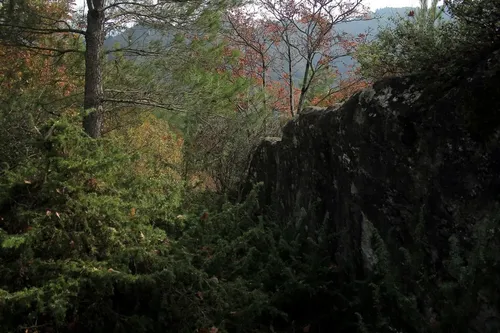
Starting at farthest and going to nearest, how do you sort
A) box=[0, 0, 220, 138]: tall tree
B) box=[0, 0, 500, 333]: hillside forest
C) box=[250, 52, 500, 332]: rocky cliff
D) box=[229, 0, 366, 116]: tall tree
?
box=[229, 0, 366, 116]: tall tree, box=[0, 0, 220, 138]: tall tree, box=[0, 0, 500, 333]: hillside forest, box=[250, 52, 500, 332]: rocky cliff

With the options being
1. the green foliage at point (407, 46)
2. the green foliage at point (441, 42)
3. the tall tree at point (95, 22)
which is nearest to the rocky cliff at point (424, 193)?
the green foliage at point (441, 42)

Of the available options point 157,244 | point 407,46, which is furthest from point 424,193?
point 157,244

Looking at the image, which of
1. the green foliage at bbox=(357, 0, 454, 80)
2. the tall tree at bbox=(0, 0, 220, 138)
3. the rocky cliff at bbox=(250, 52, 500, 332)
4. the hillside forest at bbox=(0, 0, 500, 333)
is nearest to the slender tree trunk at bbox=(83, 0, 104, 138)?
the tall tree at bbox=(0, 0, 220, 138)

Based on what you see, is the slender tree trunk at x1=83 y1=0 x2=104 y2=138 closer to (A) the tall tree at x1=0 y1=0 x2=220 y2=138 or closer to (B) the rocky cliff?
(A) the tall tree at x1=0 y1=0 x2=220 y2=138

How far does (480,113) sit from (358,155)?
1013 mm

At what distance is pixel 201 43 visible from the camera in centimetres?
764

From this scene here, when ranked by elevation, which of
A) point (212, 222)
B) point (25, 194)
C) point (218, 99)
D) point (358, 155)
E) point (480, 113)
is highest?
point (218, 99)

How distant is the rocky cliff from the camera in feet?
7.72

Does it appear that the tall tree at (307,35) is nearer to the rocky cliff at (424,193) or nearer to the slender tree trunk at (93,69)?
the slender tree trunk at (93,69)

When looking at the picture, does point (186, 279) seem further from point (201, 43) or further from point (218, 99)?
point (201, 43)

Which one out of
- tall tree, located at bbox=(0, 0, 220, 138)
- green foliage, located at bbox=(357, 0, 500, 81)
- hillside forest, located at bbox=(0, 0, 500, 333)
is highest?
tall tree, located at bbox=(0, 0, 220, 138)

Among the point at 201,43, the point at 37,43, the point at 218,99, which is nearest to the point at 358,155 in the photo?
the point at 218,99

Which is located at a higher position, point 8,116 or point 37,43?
point 37,43

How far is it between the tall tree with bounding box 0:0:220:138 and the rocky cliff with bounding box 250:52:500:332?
12.7ft
